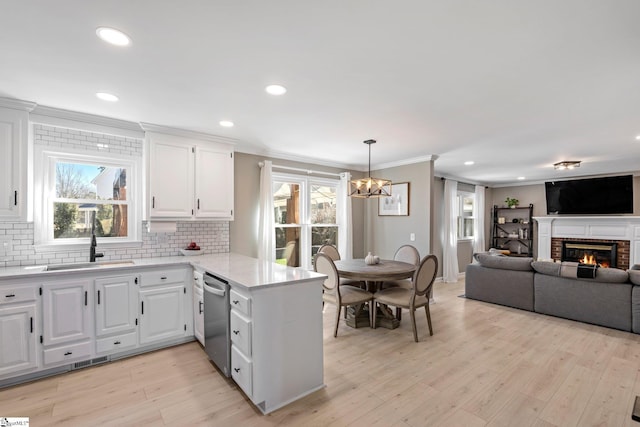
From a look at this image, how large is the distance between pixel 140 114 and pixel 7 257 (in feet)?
6.16

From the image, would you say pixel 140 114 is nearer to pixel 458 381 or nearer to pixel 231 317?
pixel 231 317

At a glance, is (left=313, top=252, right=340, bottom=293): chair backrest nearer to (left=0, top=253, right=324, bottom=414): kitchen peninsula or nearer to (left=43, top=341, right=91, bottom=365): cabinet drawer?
(left=0, top=253, right=324, bottom=414): kitchen peninsula

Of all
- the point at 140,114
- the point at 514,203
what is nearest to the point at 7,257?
the point at 140,114

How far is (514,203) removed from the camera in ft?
26.0

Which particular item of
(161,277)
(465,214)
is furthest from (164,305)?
(465,214)

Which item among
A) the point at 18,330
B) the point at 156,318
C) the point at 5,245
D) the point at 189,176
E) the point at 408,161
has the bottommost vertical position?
the point at 156,318

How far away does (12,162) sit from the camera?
2676 millimetres

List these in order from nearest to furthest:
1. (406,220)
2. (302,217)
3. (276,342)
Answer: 1. (276,342)
2. (302,217)
3. (406,220)

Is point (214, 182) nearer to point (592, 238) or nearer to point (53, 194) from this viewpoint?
point (53, 194)

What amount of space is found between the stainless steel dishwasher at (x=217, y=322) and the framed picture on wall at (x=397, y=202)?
3.48 m

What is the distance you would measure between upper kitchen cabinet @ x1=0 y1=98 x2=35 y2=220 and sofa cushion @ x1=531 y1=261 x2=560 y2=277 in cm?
624

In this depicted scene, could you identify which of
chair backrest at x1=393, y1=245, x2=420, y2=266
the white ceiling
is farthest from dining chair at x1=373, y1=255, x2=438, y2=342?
the white ceiling

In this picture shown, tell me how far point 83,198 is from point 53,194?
0.83 ft

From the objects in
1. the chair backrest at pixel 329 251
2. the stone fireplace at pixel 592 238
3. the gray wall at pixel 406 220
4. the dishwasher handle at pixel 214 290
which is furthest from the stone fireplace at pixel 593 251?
the dishwasher handle at pixel 214 290
